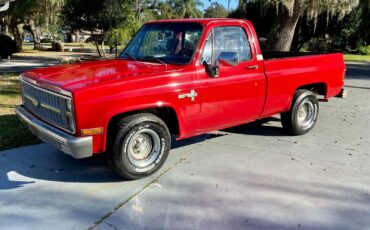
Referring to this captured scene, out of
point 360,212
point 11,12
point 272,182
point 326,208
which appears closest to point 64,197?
point 272,182

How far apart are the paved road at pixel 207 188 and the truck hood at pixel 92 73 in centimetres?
123

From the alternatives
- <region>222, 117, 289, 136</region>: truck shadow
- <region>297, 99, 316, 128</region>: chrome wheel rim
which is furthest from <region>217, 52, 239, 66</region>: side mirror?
<region>297, 99, 316, 128</region>: chrome wheel rim

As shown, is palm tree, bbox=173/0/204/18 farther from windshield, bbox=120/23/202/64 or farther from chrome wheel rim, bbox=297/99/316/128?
windshield, bbox=120/23/202/64

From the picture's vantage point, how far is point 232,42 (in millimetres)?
5586

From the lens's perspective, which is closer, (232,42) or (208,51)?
(208,51)

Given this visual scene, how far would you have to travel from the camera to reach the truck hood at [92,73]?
436cm

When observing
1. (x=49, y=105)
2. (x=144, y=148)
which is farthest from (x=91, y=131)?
(x=144, y=148)

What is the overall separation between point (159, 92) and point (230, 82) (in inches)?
48.1

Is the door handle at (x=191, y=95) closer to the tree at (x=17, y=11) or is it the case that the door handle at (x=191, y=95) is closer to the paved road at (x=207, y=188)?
the paved road at (x=207, y=188)

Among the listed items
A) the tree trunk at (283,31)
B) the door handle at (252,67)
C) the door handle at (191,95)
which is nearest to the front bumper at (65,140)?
the door handle at (191,95)

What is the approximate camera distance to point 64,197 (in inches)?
171

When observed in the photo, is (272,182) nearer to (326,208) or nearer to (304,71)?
(326,208)

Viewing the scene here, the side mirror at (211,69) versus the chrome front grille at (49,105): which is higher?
the side mirror at (211,69)

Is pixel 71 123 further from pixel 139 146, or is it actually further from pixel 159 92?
pixel 159 92
